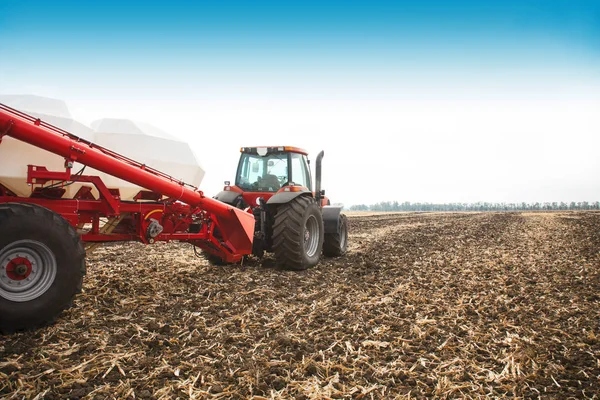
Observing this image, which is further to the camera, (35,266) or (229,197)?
(229,197)

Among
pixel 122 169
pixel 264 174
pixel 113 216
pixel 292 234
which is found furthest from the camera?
pixel 264 174

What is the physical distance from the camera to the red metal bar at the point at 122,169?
443 cm

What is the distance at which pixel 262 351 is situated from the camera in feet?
13.2

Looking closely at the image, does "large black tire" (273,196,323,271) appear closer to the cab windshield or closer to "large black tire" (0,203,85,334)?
the cab windshield

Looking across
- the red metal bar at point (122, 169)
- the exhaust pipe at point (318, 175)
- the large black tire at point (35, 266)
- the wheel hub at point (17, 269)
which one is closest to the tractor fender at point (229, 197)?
the red metal bar at point (122, 169)

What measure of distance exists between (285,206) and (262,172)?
140 centimetres

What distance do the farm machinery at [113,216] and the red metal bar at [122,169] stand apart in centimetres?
1

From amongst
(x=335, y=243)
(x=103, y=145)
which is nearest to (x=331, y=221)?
(x=335, y=243)

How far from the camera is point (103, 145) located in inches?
280

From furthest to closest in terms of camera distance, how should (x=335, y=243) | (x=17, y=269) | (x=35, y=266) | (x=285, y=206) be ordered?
(x=335, y=243), (x=285, y=206), (x=35, y=266), (x=17, y=269)

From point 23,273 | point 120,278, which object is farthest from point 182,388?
point 120,278

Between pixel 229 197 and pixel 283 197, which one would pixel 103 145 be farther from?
pixel 283 197

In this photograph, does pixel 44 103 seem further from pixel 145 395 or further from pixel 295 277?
pixel 145 395

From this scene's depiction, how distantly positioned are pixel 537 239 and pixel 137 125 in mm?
12530
